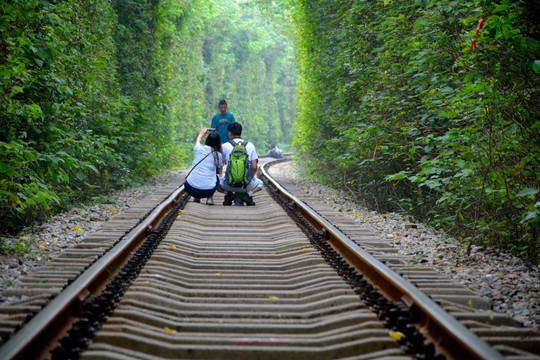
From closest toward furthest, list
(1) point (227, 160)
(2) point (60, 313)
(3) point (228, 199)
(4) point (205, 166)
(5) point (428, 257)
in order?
(2) point (60, 313) < (5) point (428, 257) < (4) point (205, 166) < (1) point (227, 160) < (3) point (228, 199)

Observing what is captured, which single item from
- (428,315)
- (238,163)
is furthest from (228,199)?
(428,315)

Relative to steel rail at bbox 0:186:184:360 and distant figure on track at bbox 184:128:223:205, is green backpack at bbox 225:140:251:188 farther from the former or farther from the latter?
steel rail at bbox 0:186:184:360

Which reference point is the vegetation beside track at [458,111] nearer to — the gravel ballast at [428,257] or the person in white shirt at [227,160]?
the gravel ballast at [428,257]

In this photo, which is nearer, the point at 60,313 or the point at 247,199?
the point at 60,313

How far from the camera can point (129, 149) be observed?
40.9 feet

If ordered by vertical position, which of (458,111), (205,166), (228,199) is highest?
(458,111)

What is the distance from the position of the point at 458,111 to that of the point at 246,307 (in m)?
3.54

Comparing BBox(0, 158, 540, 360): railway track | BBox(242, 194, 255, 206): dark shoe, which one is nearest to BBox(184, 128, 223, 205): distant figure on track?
BBox(242, 194, 255, 206): dark shoe

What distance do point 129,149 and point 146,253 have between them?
26.4 feet

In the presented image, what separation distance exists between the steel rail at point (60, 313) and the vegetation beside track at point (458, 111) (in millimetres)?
2992

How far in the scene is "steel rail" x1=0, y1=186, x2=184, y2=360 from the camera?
7.79 feet

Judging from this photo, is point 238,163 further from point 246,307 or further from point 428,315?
point 428,315

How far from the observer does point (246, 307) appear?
3365 millimetres

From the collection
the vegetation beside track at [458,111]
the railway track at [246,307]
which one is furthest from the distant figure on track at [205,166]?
the railway track at [246,307]
